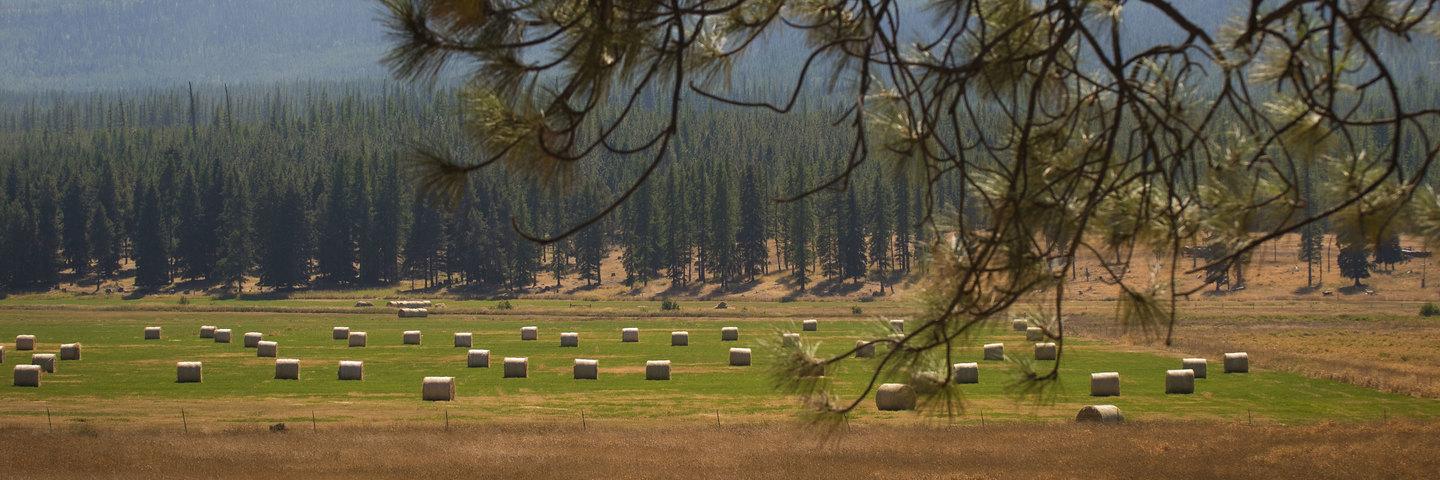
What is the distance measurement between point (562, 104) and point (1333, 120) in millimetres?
3904

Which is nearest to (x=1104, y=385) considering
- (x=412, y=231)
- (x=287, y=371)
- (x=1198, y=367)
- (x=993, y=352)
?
(x=1198, y=367)

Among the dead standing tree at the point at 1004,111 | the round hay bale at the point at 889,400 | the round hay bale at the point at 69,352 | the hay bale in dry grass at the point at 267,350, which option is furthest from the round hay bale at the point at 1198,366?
the round hay bale at the point at 69,352

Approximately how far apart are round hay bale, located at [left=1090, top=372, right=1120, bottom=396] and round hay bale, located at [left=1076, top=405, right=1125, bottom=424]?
5585 millimetres

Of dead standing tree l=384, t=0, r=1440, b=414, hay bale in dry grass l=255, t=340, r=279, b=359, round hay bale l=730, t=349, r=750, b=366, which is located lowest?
round hay bale l=730, t=349, r=750, b=366

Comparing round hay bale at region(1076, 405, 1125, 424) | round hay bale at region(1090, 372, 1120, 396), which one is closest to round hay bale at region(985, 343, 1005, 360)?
round hay bale at region(1090, 372, 1120, 396)

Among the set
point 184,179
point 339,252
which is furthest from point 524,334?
point 184,179

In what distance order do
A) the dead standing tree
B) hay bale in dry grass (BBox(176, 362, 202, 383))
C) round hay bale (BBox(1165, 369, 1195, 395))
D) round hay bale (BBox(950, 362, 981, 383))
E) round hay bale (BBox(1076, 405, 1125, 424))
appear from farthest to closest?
round hay bale (BBox(950, 362, 981, 383)), hay bale in dry grass (BBox(176, 362, 202, 383)), round hay bale (BBox(1165, 369, 1195, 395)), round hay bale (BBox(1076, 405, 1125, 424)), the dead standing tree

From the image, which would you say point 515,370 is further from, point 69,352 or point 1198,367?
point 1198,367

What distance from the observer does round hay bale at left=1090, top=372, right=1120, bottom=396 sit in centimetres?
3284

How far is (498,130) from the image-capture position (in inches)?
280

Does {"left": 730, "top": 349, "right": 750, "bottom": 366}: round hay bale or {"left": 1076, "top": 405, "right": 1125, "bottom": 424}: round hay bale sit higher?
{"left": 1076, "top": 405, "right": 1125, "bottom": 424}: round hay bale

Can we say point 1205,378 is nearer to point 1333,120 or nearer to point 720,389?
point 720,389

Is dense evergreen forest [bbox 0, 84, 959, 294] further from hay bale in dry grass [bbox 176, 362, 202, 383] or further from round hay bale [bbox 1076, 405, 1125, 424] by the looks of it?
round hay bale [bbox 1076, 405, 1125, 424]

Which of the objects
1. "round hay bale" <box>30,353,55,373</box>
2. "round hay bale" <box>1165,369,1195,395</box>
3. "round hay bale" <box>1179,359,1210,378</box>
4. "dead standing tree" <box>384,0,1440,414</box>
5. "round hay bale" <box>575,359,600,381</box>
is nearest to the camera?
A: "dead standing tree" <box>384,0,1440,414</box>
